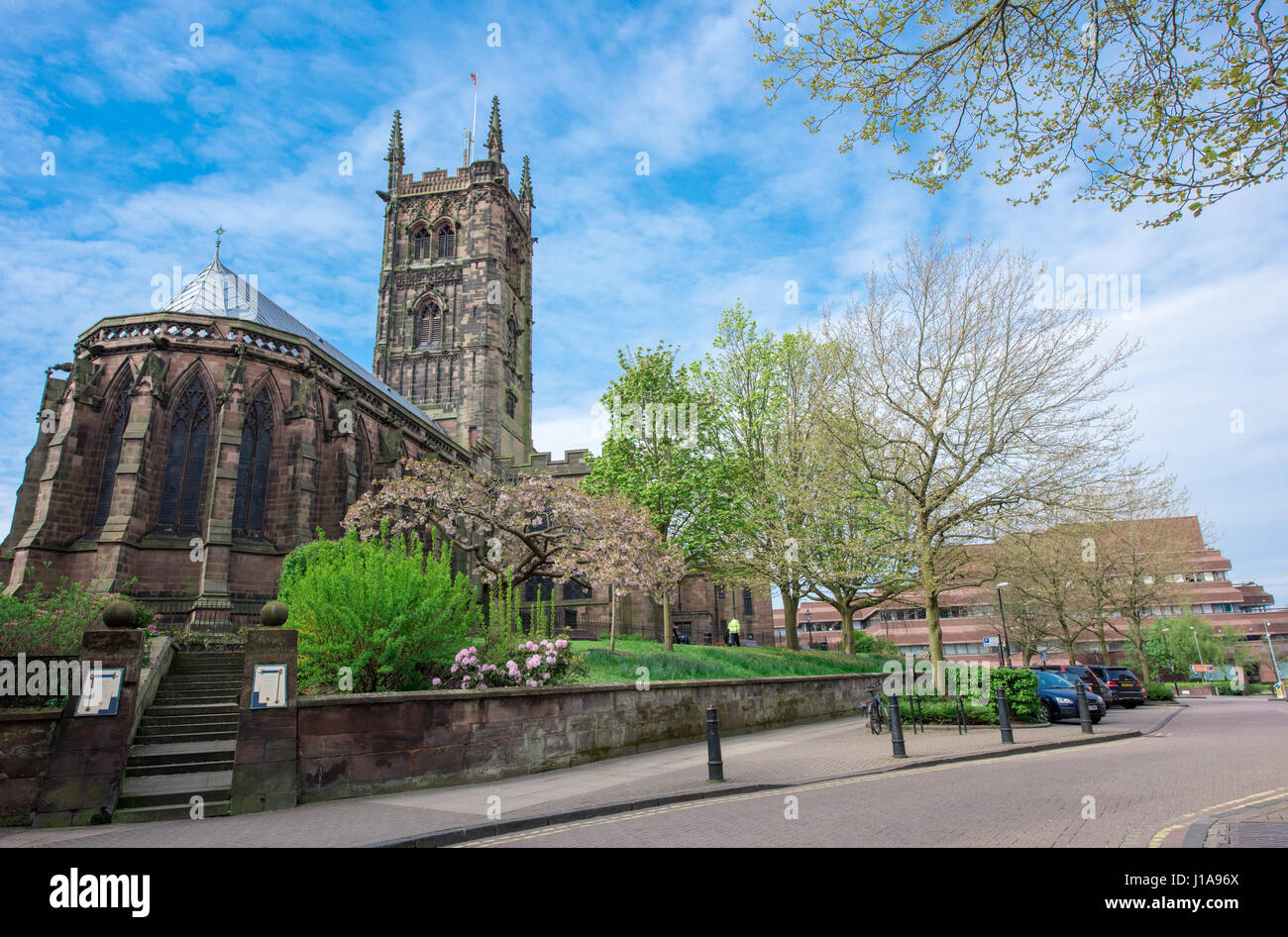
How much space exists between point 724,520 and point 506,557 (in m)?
9.35

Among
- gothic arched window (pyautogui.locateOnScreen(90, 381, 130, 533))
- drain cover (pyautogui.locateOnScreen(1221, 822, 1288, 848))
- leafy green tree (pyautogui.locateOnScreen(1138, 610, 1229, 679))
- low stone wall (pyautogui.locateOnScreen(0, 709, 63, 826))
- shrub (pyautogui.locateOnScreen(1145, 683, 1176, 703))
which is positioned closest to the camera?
drain cover (pyautogui.locateOnScreen(1221, 822, 1288, 848))

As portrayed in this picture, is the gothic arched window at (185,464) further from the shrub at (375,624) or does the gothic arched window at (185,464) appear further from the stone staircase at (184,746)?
the shrub at (375,624)

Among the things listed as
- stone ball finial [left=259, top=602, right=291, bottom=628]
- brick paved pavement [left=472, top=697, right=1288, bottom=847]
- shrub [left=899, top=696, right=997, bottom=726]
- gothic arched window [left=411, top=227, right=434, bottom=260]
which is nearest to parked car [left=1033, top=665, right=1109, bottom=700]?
shrub [left=899, top=696, right=997, bottom=726]

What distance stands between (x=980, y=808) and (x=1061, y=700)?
15.2 metres

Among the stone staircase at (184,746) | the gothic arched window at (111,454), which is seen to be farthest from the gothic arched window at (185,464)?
the stone staircase at (184,746)

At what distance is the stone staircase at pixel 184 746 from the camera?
8.77 meters

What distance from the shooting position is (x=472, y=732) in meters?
10.7

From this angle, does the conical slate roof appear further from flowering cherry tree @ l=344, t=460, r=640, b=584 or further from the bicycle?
the bicycle

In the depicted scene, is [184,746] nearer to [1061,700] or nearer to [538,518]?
[538,518]

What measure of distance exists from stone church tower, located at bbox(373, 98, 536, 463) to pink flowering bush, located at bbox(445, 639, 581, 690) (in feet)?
125

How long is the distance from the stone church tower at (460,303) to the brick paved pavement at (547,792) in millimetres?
39539

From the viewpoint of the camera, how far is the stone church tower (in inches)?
2078
